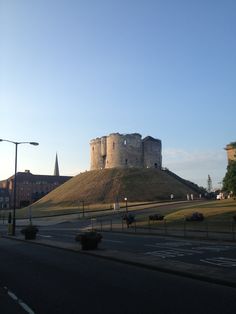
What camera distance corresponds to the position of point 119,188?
5674 inches

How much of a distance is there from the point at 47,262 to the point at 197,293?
9.52 m

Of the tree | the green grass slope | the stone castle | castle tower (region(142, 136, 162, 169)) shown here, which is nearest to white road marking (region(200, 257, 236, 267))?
the tree

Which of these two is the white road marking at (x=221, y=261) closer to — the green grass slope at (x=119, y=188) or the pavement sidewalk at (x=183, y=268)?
the pavement sidewalk at (x=183, y=268)

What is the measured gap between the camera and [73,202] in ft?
449

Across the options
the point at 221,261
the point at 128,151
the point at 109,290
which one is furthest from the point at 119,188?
the point at 109,290

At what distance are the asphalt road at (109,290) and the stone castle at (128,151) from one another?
14905cm

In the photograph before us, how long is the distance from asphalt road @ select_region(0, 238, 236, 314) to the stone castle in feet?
489

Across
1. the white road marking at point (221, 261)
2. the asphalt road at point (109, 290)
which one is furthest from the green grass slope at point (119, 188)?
the asphalt road at point (109, 290)

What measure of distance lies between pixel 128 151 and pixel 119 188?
26.6 meters

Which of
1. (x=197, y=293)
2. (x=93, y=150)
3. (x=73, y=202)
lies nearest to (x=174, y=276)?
(x=197, y=293)

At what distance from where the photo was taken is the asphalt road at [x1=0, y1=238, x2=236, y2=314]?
10508 millimetres

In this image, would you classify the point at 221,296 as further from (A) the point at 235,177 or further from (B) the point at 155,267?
(A) the point at 235,177

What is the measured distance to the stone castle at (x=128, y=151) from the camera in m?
168

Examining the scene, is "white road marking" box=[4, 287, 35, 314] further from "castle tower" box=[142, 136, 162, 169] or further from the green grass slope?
"castle tower" box=[142, 136, 162, 169]
